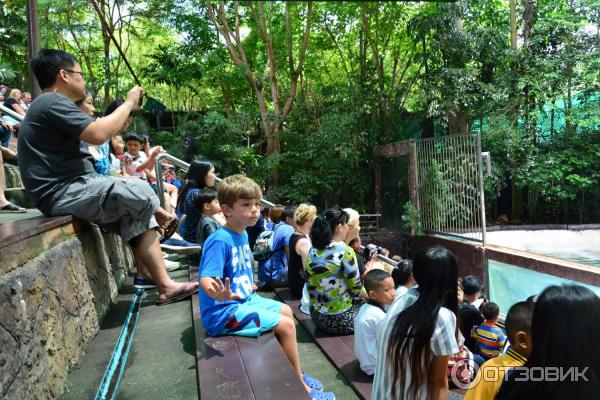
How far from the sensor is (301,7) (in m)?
0.76

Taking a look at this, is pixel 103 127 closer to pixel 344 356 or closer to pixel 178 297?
pixel 178 297

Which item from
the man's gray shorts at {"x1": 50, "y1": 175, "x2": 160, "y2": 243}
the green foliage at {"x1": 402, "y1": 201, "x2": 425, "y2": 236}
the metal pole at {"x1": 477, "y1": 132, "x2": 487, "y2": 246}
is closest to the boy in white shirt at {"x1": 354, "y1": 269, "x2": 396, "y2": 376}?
the man's gray shorts at {"x1": 50, "y1": 175, "x2": 160, "y2": 243}

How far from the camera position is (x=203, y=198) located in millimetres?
3809

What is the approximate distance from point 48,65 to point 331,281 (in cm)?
212

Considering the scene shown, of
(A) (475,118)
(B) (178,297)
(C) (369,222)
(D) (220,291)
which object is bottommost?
(C) (369,222)

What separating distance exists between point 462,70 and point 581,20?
171 inches

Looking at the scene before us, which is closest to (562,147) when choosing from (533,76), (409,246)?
(533,76)

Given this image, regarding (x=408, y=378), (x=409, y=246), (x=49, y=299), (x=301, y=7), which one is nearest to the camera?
(x=301, y=7)

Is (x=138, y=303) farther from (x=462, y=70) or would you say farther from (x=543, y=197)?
(x=543, y=197)

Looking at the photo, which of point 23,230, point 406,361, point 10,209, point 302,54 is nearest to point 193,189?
point 10,209

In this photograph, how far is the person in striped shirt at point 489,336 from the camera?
306 centimetres

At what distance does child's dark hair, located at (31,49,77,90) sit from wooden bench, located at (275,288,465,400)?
223 cm

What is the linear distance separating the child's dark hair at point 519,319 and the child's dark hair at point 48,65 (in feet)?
7.98

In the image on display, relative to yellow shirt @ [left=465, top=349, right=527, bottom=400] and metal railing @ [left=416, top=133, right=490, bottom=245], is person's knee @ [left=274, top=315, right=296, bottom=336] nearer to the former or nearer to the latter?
yellow shirt @ [left=465, top=349, right=527, bottom=400]
